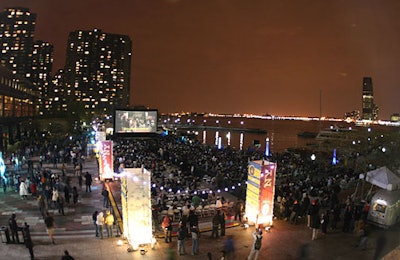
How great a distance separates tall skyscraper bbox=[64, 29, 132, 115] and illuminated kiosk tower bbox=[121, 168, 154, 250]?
17587cm

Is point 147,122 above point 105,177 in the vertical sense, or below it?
above

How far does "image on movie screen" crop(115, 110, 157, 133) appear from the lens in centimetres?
4838

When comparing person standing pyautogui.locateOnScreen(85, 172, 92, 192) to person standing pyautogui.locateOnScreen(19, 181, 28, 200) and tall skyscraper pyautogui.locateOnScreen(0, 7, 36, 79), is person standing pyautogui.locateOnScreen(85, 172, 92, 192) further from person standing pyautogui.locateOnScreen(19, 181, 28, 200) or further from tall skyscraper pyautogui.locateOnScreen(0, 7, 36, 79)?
tall skyscraper pyautogui.locateOnScreen(0, 7, 36, 79)

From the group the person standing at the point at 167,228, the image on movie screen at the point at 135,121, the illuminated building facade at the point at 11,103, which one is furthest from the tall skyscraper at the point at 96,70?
the person standing at the point at 167,228

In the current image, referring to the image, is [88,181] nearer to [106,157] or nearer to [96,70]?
[106,157]

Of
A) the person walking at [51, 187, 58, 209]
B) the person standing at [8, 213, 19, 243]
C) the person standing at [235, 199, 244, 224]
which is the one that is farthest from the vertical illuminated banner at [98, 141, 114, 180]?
the person standing at [8, 213, 19, 243]

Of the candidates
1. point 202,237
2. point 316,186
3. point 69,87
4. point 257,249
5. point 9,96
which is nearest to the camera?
point 257,249

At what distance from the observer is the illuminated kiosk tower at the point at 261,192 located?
14242 millimetres

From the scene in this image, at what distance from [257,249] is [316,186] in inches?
379

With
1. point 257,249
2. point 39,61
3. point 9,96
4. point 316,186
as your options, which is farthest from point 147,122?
point 39,61

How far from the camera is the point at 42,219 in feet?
48.7

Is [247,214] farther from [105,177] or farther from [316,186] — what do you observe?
[105,177]

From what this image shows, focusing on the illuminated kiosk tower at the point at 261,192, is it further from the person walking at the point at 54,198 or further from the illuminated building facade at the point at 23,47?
the illuminated building facade at the point at 23,47

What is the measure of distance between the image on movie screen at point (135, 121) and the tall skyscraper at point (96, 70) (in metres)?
138
